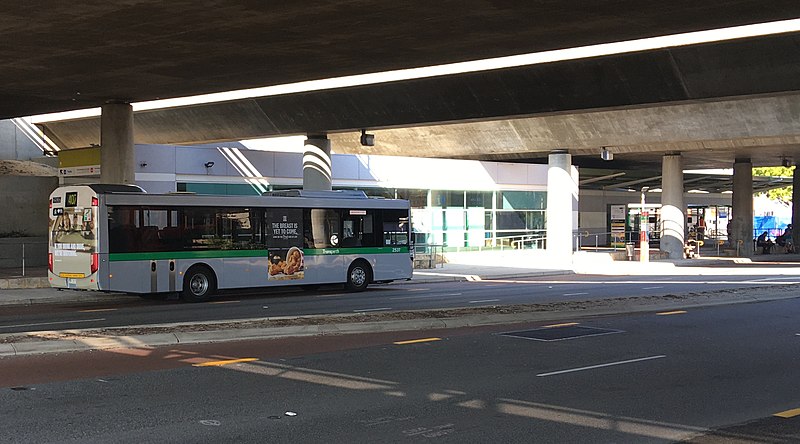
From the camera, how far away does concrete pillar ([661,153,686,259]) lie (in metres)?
48.8

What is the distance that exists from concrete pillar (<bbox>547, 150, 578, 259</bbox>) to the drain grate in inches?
1011

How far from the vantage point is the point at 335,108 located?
100 feet

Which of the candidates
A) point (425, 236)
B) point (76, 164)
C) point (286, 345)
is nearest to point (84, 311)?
point (286, 345)

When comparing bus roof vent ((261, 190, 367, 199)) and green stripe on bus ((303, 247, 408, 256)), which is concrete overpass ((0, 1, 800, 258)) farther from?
green stripe on bus ((303, 247, 408, 256))

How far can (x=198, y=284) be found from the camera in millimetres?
24859

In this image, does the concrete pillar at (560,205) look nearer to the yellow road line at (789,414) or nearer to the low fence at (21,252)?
the low fence at (21,252)

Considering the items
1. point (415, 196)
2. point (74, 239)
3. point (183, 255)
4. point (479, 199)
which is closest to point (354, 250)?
point (183, 255)

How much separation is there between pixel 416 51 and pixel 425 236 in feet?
82.8

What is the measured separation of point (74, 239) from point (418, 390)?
1503 centimetres

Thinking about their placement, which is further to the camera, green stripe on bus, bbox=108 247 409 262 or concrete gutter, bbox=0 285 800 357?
green stripe on bus, bbox=108 247 409 262

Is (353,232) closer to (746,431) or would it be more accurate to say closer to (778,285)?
(778,285)

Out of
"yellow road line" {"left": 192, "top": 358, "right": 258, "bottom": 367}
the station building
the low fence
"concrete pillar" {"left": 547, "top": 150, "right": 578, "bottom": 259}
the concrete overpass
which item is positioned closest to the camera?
"yellow road line" {"left": 192, "top": 358, "right": 258, "bottom": 367}

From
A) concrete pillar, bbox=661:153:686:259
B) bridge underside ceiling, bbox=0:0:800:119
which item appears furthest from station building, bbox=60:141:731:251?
bridge underside ceiling, bbox=0:0:800:119

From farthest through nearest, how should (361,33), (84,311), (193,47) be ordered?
(84,311)
(193,47)
(361,33)
